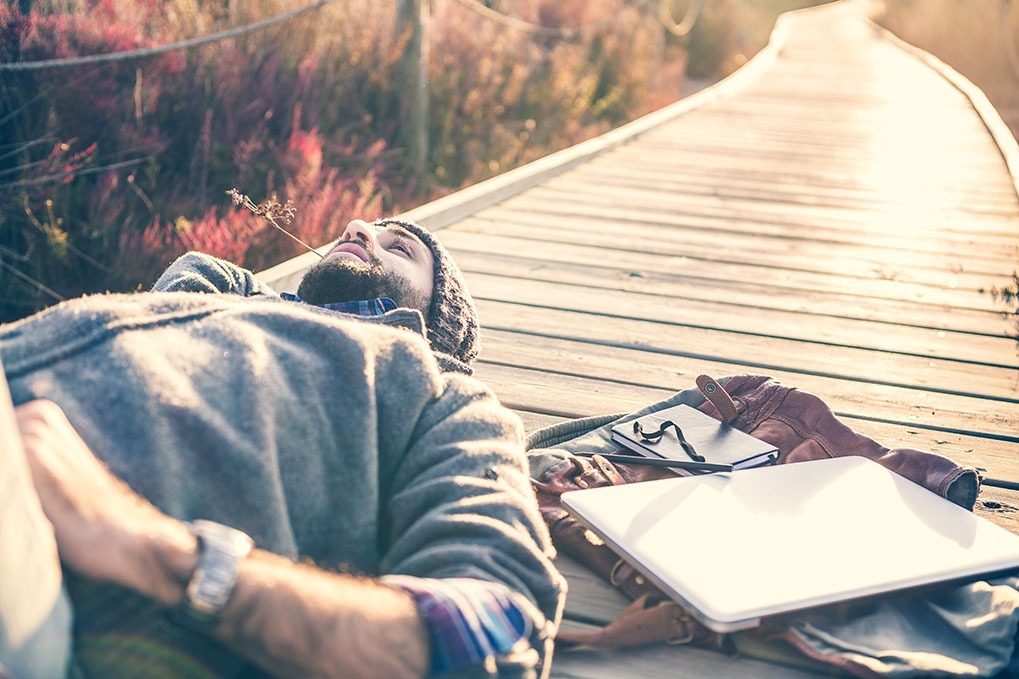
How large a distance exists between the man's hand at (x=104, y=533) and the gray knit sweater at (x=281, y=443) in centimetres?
8

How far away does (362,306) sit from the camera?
2248 mm

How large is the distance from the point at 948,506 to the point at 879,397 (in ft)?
3.39

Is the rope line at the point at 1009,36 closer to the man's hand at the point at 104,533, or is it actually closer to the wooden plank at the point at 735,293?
the wooden plank at the point at 735,293

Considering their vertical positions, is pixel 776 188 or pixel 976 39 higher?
pixel 976 39

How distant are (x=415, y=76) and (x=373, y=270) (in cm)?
423

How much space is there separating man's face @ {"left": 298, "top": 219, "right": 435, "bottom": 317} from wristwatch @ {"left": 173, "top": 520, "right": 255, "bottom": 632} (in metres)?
1.05

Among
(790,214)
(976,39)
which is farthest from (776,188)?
(976,39)

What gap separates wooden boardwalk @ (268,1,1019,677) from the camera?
2898mm

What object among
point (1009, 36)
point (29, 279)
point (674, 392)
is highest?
point (1009, 36)

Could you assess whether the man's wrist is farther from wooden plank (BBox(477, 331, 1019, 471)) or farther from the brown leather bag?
wooden plank (BBox(477, 331, 1019, 471))

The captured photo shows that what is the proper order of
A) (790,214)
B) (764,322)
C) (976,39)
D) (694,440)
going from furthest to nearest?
(976,39) < (790,214) < (764,322) < (694,440)

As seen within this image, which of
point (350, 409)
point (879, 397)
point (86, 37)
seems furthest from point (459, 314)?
point (86, 37)

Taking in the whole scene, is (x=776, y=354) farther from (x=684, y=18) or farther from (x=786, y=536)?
(x=684, y=18)

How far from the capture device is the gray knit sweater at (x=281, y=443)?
4.72ft
